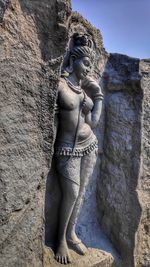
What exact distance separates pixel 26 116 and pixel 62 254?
3.95 feet

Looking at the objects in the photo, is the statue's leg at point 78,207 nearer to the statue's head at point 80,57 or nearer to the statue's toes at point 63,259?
the statue's toes at point 63,259

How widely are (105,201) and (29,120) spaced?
5.04 feet

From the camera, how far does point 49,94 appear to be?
2.20m

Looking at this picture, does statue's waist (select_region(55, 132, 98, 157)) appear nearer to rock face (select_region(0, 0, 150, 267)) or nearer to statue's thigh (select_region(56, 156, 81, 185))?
statue's thigh (select_region(56, 156, 81, 185))

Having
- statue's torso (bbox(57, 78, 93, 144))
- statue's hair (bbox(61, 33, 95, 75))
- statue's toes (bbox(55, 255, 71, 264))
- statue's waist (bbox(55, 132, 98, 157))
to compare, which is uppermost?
statue's hair (bbox(61, 33, 95, 75))

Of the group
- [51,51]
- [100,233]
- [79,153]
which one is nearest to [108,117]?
[79,153]

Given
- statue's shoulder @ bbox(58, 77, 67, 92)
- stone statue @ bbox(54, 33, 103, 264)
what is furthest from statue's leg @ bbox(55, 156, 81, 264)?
statue's shoulder @ bbox(58, 77, 67, 92)

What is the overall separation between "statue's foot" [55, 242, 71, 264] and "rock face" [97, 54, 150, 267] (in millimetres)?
752

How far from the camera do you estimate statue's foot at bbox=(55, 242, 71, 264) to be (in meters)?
2.64

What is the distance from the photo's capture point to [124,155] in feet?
10.9

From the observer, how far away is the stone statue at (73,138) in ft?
8.77

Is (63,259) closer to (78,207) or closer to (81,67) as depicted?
(78,207)

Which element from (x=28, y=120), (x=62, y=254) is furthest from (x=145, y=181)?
(x=28, y=120)

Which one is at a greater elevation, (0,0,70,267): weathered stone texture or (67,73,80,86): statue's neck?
(67,73,80,86): statue's neck
